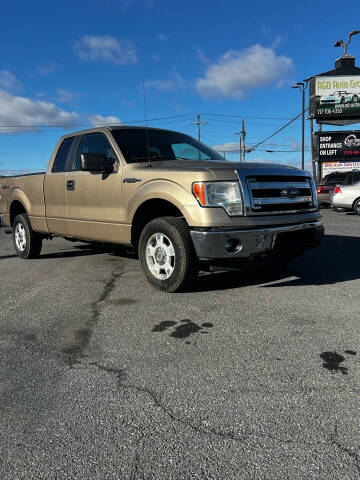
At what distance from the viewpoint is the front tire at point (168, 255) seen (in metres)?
4.10

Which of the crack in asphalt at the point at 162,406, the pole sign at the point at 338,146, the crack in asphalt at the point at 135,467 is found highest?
the pole sign at the point at 338,146

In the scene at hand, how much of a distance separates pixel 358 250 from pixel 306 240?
3.00m

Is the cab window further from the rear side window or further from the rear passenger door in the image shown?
the rear side window

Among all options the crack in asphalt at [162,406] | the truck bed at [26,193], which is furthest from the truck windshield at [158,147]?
the crack in asphalt at [162,406]

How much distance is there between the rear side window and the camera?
19.7ft

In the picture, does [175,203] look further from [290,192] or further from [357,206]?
[357,206]

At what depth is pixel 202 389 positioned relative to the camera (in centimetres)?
231

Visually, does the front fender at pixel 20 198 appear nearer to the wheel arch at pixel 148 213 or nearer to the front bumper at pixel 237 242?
the wheel arch at pixel 148 213

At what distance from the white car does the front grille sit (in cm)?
1137

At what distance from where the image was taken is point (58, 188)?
5.91 m

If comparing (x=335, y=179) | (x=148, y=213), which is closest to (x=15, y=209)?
(x=148, y=213)

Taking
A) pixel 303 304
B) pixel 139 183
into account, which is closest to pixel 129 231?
pixel 139 183

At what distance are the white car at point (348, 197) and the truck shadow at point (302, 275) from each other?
361 inches

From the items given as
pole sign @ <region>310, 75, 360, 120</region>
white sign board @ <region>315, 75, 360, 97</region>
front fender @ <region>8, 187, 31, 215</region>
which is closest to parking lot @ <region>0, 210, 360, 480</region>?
front fender @ <region>8, 187, 31, 215</region>
